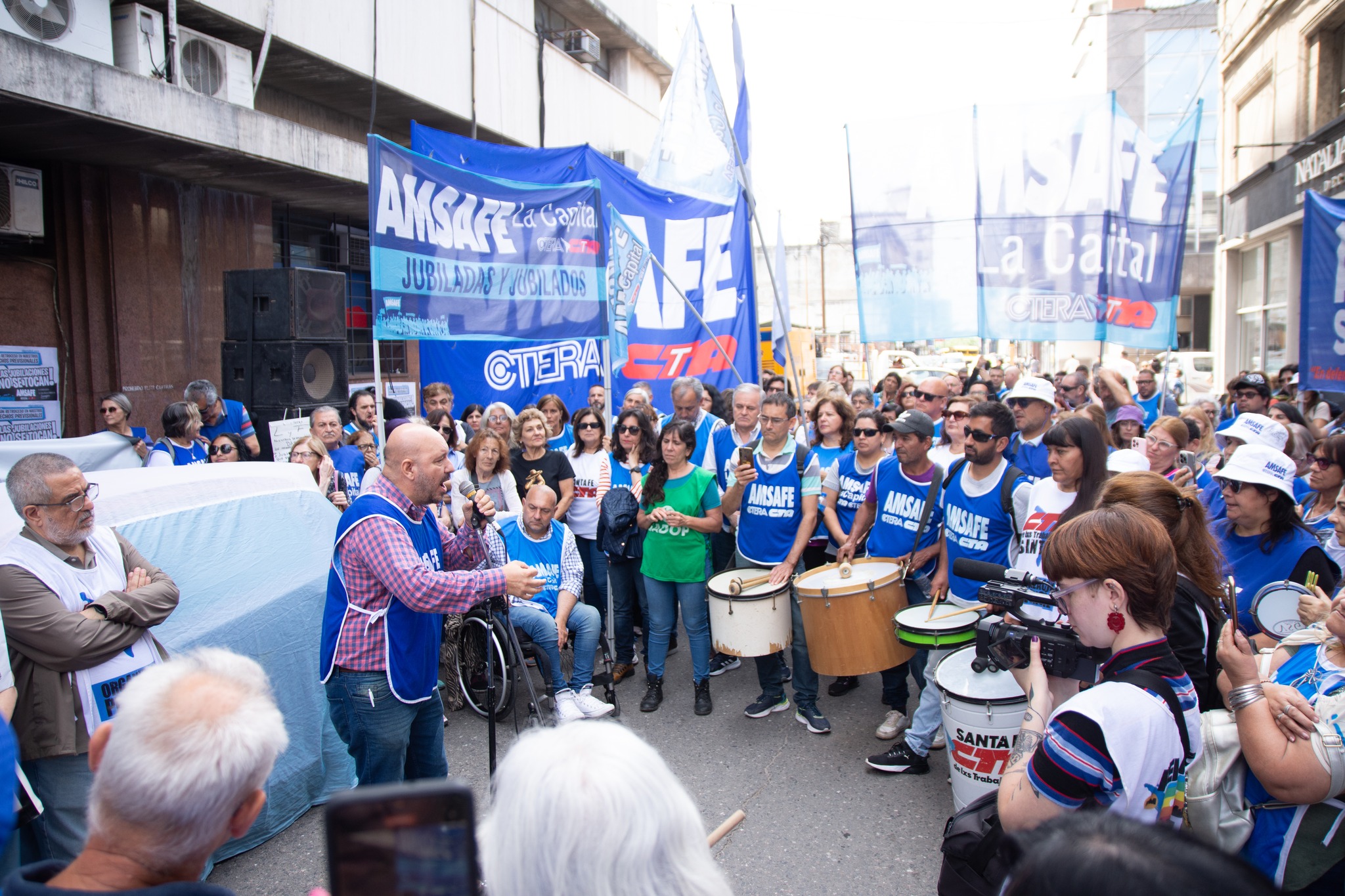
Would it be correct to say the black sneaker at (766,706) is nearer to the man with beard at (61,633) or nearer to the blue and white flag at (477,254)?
the man with beard at (61,633)

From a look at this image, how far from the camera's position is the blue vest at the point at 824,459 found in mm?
6055

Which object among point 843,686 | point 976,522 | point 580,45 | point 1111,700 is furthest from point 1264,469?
point 580,45

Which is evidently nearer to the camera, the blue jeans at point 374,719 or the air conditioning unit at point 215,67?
the blue jeans at point 374,719

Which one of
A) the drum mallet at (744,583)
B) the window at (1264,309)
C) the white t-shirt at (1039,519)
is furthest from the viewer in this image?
the window at (1264,309)

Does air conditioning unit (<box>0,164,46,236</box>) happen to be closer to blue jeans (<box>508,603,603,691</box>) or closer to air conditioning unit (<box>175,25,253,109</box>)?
air conditioning unit (<box>175,25,253,109</box>)

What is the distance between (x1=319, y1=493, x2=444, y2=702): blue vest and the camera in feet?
10.5

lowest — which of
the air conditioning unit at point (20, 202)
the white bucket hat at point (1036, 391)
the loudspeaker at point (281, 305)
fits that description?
the white bucket hat at point (1036, 391)

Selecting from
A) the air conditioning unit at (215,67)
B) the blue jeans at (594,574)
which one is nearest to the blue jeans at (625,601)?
the blue jeans at (594,574)

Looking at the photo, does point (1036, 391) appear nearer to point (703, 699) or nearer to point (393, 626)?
point (703, 699)

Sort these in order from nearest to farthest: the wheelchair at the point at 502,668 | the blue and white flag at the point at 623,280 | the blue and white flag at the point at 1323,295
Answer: the wheelchair at the point at 502,668 → the blue and white flag at the point at 1323,295 → the blue and white flag at the point at 623,280

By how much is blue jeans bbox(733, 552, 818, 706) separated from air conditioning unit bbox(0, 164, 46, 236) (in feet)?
30.1

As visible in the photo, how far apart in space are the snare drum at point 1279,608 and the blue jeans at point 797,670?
236 centimetres

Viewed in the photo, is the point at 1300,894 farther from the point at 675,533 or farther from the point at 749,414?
the point at 749,414

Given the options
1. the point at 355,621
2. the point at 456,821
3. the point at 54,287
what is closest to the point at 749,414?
the point at 355,621
